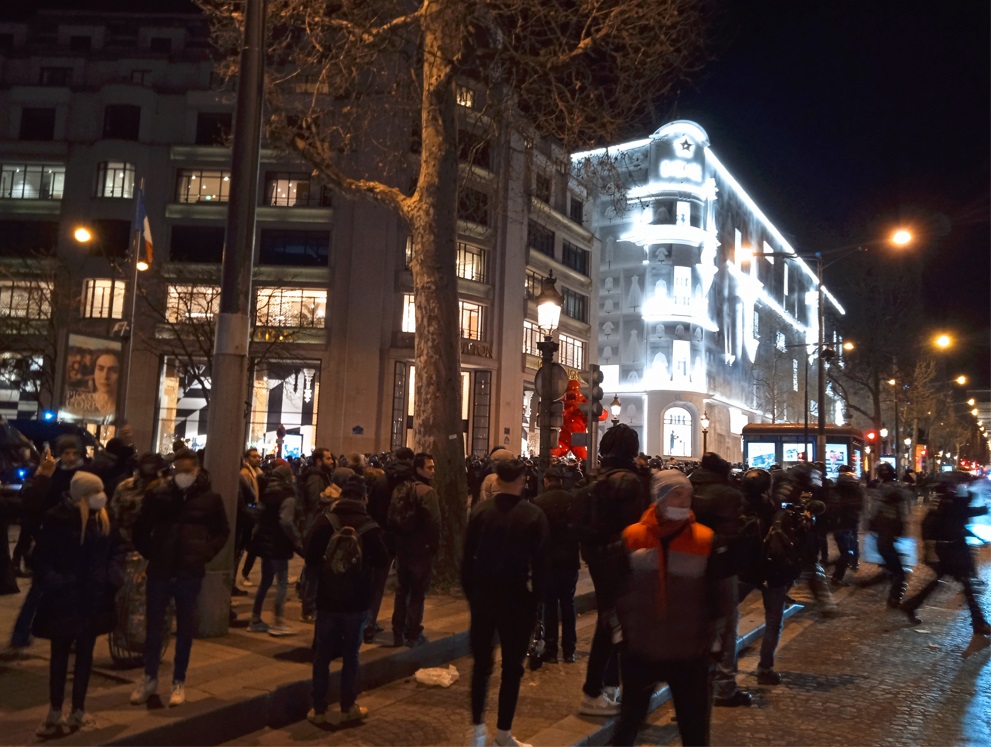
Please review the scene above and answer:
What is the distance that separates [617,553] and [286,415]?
36.6m

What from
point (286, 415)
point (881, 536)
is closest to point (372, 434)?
point (286, 415)

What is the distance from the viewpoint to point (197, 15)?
43375mm

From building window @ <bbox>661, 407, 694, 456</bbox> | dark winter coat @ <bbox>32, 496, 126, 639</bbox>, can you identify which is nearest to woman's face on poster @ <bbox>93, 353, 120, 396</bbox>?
dark winter coat @ <bbox>32, 496, 126, 639</bbox>

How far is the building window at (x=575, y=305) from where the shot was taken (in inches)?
1943

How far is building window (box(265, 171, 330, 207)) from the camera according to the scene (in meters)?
40.2

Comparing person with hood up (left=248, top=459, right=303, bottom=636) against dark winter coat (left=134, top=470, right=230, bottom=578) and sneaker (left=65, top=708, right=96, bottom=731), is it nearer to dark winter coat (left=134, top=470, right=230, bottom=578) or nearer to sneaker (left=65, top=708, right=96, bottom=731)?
dark winter coat (left=134, top=470, right=230, bottom=578)

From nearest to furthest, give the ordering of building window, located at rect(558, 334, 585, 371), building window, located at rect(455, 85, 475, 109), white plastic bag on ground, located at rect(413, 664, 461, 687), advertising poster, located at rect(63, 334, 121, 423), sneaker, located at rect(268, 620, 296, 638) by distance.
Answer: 1. white plastic bag on ground, located at rect(413, 664, 461, 687)
2. sneaker, located at rect(268, 620, 296, 638)
3. building window, located at rect(455, 85, 475, 109)
4. advertising poster, located at rect(63, 334, 121, 423)
5. building window, located at rect(558, 334, 585, 371)

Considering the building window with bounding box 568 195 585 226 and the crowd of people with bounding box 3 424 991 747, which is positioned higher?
the building window with bounding box 568 195 585 226

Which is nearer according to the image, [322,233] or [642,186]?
[322,233]

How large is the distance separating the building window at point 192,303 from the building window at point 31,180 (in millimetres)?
9415

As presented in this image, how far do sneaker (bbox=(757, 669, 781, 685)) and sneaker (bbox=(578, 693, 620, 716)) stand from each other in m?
2.03

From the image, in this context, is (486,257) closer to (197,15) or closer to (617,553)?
(197,15)

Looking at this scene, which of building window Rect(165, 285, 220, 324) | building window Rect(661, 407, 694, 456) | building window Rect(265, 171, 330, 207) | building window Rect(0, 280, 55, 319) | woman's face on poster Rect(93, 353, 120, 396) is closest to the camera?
woman's face on poster Rect(93, 353, 120, 396)

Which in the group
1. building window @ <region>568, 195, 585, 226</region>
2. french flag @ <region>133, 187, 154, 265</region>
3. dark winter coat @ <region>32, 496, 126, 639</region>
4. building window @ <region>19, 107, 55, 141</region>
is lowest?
dark winter coat @ <region>32, 496, 126, 639</region>
